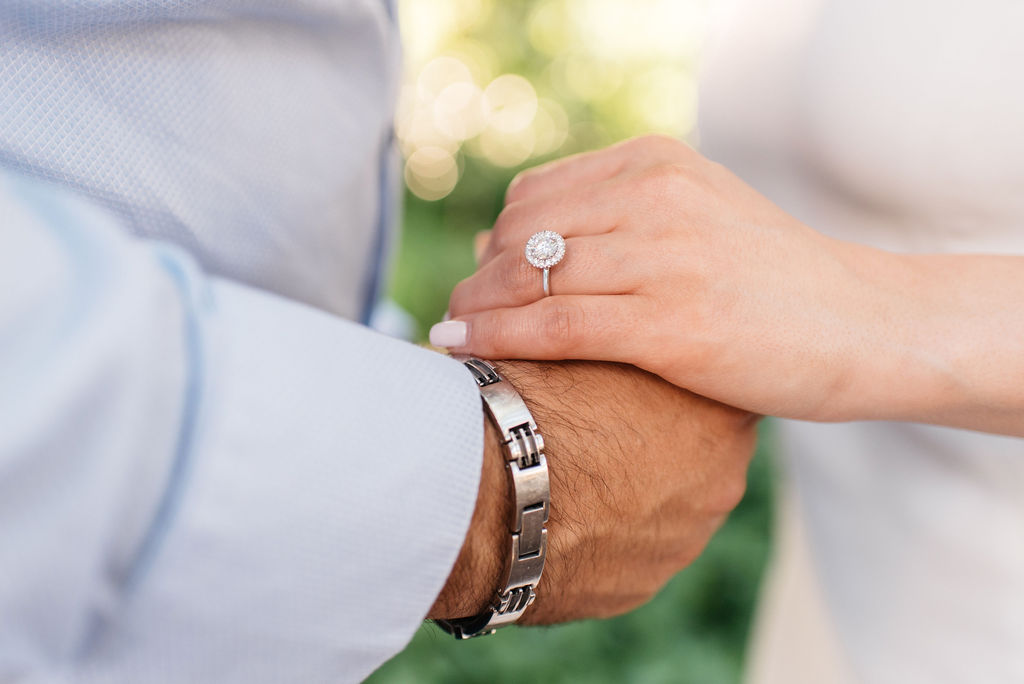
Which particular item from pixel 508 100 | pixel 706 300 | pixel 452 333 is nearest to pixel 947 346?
pixel 706 300

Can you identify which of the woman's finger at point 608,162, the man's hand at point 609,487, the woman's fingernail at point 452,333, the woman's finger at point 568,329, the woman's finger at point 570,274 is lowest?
the man's hand at point 609,487

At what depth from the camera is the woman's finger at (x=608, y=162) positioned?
0.87 m

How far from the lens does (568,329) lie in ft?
2.44

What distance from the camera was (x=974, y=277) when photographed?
79cm

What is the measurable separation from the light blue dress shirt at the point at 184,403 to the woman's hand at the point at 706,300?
0.48 feet

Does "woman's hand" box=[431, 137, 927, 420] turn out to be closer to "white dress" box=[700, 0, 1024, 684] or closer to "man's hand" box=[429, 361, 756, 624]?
"man's hand" box=[429, 361, 756, 624]

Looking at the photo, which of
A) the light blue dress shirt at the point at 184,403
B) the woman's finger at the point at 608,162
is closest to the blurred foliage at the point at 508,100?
the woman's finger at the point at 608,162

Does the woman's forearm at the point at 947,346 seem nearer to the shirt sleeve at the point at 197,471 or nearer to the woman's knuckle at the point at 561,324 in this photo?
the woman's knuckle at the point at 561,324

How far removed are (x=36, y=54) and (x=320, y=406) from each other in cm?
41

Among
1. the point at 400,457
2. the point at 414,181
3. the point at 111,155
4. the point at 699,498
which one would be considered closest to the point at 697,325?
the point at 699,498

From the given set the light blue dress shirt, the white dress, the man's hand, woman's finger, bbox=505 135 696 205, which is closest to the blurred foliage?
the white dress

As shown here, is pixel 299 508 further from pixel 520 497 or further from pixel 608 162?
pixel 608 162

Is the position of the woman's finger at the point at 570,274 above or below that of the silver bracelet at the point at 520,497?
above

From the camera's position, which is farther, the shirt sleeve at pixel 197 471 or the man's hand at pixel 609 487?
the man's hand at pixel 609 487
